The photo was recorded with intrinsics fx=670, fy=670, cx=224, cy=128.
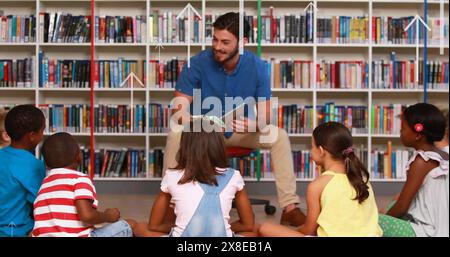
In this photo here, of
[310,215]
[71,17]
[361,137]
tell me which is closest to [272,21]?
[361,137]

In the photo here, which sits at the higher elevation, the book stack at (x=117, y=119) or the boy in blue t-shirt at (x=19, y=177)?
the book stack at (x=117, y=119)

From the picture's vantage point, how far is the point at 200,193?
229 cm

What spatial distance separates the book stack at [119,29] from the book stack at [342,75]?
1.20 metres

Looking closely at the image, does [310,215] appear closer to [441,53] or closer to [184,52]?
[184,52]

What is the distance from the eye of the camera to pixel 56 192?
221 cm

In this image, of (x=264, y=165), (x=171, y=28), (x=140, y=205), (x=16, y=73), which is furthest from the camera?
(x=264, y=165)

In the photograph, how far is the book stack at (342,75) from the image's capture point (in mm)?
4441

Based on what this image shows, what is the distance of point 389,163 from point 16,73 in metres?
2.52

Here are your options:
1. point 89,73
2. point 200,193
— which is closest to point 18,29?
point 89,73

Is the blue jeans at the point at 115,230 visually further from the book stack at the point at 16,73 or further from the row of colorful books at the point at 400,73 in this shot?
the row of colorful books at the point at 400,73

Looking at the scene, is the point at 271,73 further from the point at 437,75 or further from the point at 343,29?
the point at 437,75

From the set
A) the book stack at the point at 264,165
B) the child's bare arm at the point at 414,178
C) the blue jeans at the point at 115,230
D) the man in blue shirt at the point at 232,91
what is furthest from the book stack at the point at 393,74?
the blue jeans at the point at 115,230

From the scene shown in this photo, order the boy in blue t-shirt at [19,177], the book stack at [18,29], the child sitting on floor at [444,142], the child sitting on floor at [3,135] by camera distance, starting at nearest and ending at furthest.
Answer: the boy in blue t-shirt at [19,177] → the child sitting on floor at [444,142] → the child sitting on floor at [3,135] → the book stack at [18,29]

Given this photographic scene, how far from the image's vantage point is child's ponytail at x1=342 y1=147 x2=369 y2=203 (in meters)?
2.21
